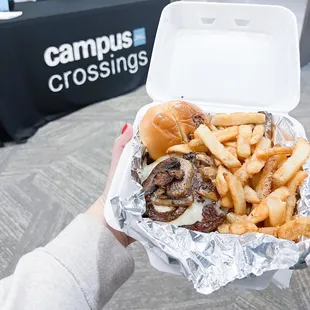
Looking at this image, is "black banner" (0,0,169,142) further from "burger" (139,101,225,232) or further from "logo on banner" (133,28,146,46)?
"burger" (139,101,225,232)

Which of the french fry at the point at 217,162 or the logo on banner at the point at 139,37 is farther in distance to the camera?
the logo on banner at the point at 139,37

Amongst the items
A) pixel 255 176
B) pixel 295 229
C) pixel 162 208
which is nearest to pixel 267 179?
pixel 255 176

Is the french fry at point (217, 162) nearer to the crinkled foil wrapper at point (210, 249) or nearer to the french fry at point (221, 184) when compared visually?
the french fry at point (221, 184)

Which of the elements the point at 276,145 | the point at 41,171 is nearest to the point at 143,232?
the point at 276,145

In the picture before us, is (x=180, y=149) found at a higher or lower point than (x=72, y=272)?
higher


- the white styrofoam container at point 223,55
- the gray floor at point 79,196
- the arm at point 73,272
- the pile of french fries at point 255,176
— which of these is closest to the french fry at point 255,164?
the pile of french fries at point 255,176

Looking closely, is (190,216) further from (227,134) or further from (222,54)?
(222,54)

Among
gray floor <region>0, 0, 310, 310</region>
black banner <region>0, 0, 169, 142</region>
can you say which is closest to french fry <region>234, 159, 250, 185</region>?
gray floor <region>0, 0, 310, 310</region>
